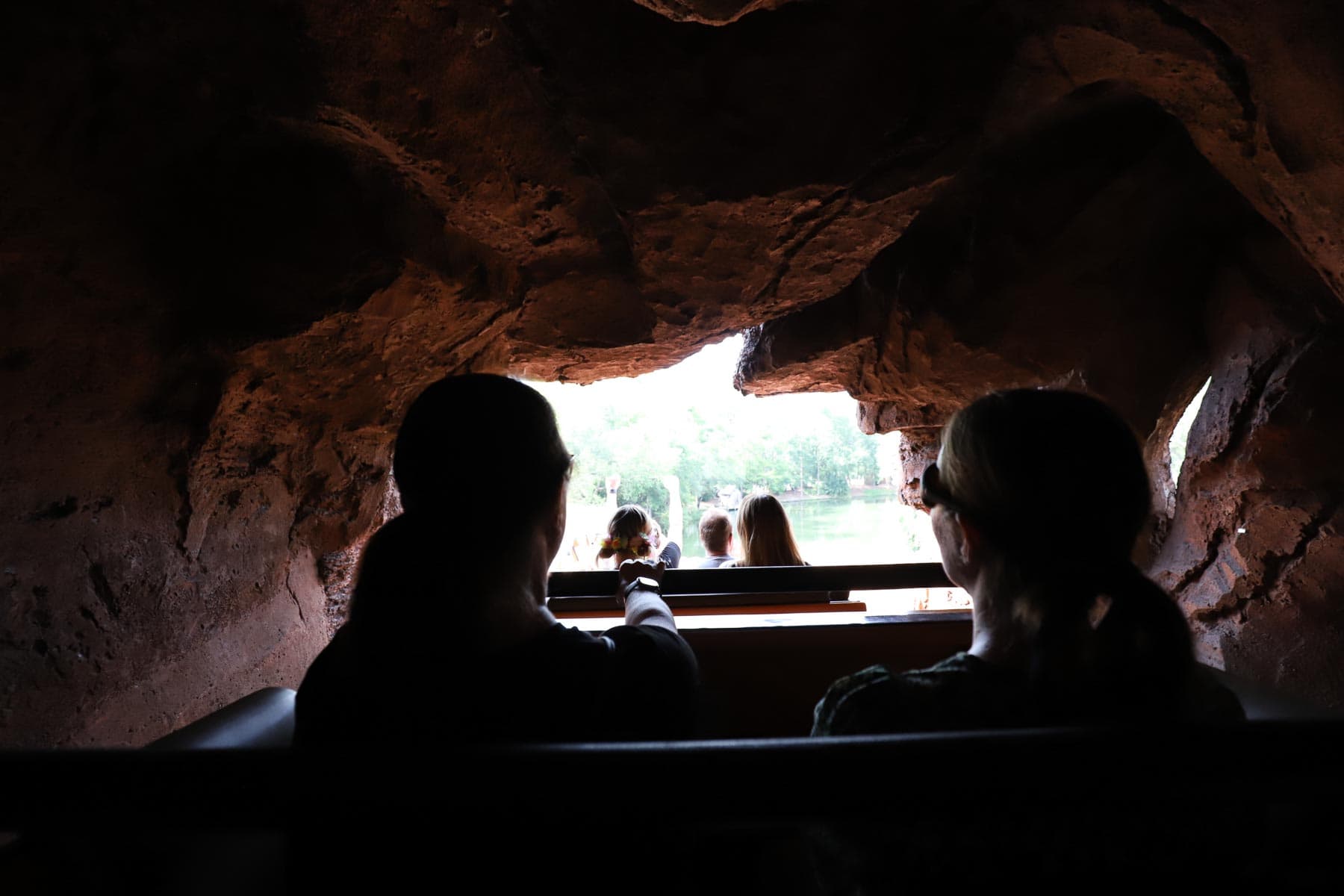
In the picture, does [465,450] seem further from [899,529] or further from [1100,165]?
[899,529]

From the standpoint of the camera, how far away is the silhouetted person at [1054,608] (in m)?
0.76

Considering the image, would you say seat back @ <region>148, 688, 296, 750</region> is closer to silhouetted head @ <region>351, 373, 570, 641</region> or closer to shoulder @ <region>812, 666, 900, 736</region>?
silhouetted head @ <region>351, 373, 570, 641</region>

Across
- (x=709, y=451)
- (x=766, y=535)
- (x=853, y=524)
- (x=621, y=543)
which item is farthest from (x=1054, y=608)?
(x=709, y=451)

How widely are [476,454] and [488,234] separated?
1.49 m

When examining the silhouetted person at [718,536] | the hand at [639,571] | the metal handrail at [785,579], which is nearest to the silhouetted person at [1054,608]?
the hand at [639,571]

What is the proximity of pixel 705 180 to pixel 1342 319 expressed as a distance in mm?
1889

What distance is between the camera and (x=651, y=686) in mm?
823

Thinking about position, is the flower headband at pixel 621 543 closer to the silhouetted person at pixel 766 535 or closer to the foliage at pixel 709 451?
the silhouetted person at pixel 766 535

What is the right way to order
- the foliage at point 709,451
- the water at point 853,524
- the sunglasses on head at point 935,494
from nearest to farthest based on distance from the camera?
the sunglasses on head at point 935,494 < the water at point 853,524 < the foliage at point 709,451

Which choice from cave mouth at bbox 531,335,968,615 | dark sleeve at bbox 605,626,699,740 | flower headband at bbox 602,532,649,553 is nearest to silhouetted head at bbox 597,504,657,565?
flower headband at bbox 602,532,649,553

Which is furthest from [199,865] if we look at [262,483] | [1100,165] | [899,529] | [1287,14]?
[899,529]

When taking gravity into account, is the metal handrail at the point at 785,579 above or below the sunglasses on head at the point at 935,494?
below

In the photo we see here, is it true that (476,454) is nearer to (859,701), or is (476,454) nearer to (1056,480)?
(859,701)

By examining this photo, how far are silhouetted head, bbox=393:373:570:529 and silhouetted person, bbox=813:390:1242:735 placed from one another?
467 mm
